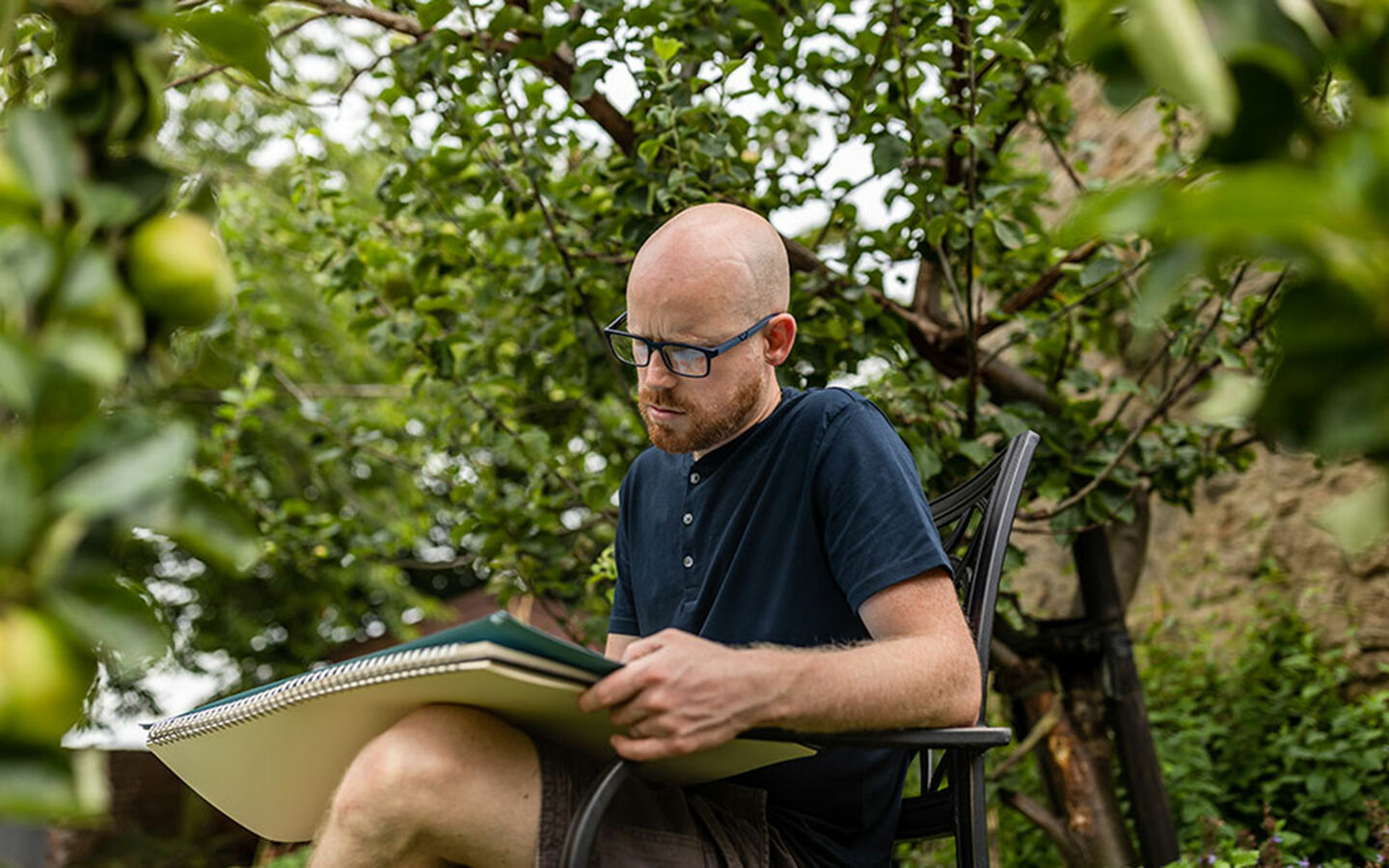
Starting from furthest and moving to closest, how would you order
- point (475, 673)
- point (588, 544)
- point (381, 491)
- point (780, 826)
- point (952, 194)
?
point (381, 491), point (588, 544), point (952, 194), point (780, 826), point (475, 673)

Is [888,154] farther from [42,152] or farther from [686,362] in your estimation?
[42,152]

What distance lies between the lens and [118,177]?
62 cm

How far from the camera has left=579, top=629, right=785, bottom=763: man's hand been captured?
1211mm

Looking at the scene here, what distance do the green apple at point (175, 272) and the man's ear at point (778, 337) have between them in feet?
4.40

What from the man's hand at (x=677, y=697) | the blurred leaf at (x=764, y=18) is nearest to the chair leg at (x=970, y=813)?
the man's hand at (x=677, y=697)

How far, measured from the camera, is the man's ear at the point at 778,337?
1.93m

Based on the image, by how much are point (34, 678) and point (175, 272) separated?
0.67ft

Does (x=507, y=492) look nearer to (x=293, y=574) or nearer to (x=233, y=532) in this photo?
(x=233, y=532)

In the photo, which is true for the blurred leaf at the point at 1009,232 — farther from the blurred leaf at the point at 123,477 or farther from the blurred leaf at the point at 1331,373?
the blurred leaf at the point at 123,477

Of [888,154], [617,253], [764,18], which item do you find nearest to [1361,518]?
[764,18]

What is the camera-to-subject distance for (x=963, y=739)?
1.40 metres

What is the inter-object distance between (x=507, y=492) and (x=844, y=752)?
1.79 meters

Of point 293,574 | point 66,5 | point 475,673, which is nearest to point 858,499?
point 475,673

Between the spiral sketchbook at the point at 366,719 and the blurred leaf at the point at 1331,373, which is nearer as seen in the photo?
the blurred leaf at the point at 1331,373
